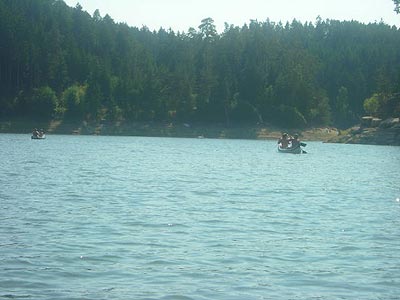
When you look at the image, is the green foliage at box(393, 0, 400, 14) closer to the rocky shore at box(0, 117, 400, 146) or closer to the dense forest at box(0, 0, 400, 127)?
the dense forest at box(0, 0, 400, 127)

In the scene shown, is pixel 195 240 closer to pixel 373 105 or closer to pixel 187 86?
pixel 373 105

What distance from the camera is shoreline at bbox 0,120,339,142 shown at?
14662 centimetres

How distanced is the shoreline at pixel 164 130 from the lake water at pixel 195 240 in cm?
10408

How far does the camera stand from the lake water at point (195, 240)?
16.5 meters

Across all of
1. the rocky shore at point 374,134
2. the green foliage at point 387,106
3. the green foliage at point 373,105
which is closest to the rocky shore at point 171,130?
the rocky shore at point 374,134

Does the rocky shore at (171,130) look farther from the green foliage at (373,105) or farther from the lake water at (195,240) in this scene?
the lake water at (195,240)

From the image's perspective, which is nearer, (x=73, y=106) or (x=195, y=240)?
(x=195, y=240)

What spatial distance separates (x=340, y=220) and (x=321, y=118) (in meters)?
131

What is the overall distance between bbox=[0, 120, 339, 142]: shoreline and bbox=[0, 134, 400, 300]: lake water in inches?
4097

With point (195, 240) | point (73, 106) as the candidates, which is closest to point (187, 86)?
point (73, 106)

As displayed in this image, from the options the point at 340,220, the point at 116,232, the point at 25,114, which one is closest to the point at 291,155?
the point at 340,220

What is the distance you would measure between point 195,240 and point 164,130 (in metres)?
131

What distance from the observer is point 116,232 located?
23.3m

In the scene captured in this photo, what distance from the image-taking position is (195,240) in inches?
874
